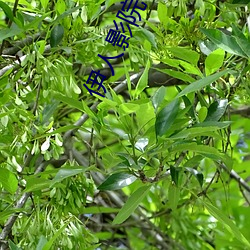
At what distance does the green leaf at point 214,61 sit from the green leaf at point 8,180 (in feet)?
0.90

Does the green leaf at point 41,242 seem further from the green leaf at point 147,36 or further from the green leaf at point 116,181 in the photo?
the green leaf at point 147,36

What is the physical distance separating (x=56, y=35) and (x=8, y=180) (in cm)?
20

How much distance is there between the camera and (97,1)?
87cm

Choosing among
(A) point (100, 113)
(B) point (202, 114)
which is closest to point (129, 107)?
(A) point (100, 113)

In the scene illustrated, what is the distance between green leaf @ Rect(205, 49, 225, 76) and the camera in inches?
33.4

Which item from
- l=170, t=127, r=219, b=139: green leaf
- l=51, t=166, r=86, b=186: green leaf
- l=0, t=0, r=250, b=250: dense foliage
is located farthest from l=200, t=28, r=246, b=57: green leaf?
l=51, t=166, r=86, b=186: green leaf

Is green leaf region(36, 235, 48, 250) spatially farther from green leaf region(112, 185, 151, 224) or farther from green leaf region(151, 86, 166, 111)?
green leaf region(151, 86, 166, 111)

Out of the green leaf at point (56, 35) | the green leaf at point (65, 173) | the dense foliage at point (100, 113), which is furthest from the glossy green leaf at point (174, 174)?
the green leaf at point (56, 35)

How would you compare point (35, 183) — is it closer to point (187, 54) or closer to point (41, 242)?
point (41, 242)

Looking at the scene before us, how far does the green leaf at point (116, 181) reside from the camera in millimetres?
816

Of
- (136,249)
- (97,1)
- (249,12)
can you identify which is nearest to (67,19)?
(97,1)

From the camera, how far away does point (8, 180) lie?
821 mm

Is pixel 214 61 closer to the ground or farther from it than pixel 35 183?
farther from it

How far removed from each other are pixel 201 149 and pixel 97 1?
248mm
